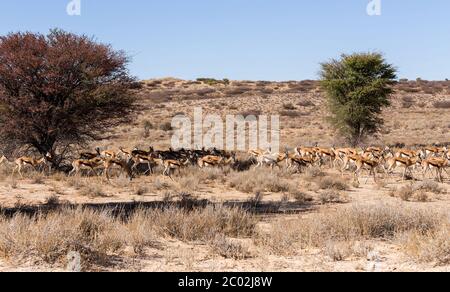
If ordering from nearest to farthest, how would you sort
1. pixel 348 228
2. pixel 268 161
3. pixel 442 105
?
pixel 348 228 → pixel 268 161 → pixel 442 105

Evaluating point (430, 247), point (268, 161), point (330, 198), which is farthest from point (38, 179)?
point (430, 247)

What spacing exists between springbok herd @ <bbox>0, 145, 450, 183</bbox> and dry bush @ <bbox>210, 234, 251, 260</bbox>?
467 inches

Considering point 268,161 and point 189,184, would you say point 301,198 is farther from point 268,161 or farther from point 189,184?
point 268,161

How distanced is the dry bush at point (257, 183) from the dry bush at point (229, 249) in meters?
9.20

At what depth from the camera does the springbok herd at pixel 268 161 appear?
20.7 m

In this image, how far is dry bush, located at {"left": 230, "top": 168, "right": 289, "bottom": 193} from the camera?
1841cm

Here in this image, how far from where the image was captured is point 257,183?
18.9m

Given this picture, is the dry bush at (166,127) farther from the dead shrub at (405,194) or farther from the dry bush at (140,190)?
the dead shrub at (405,194)

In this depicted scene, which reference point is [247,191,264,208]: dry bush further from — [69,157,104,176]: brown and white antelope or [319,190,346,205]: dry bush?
[69,157,104,176]: brown and white antelope

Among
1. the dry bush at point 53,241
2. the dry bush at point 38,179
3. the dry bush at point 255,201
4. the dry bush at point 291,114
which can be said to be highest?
the dry bush at point 291,114

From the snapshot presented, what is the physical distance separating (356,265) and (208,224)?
3380mm

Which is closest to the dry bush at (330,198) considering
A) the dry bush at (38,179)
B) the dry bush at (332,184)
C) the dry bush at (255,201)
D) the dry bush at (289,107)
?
the dry bush at (255,201)

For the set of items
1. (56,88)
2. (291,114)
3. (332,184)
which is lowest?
(332,184)

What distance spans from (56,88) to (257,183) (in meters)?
8.66
